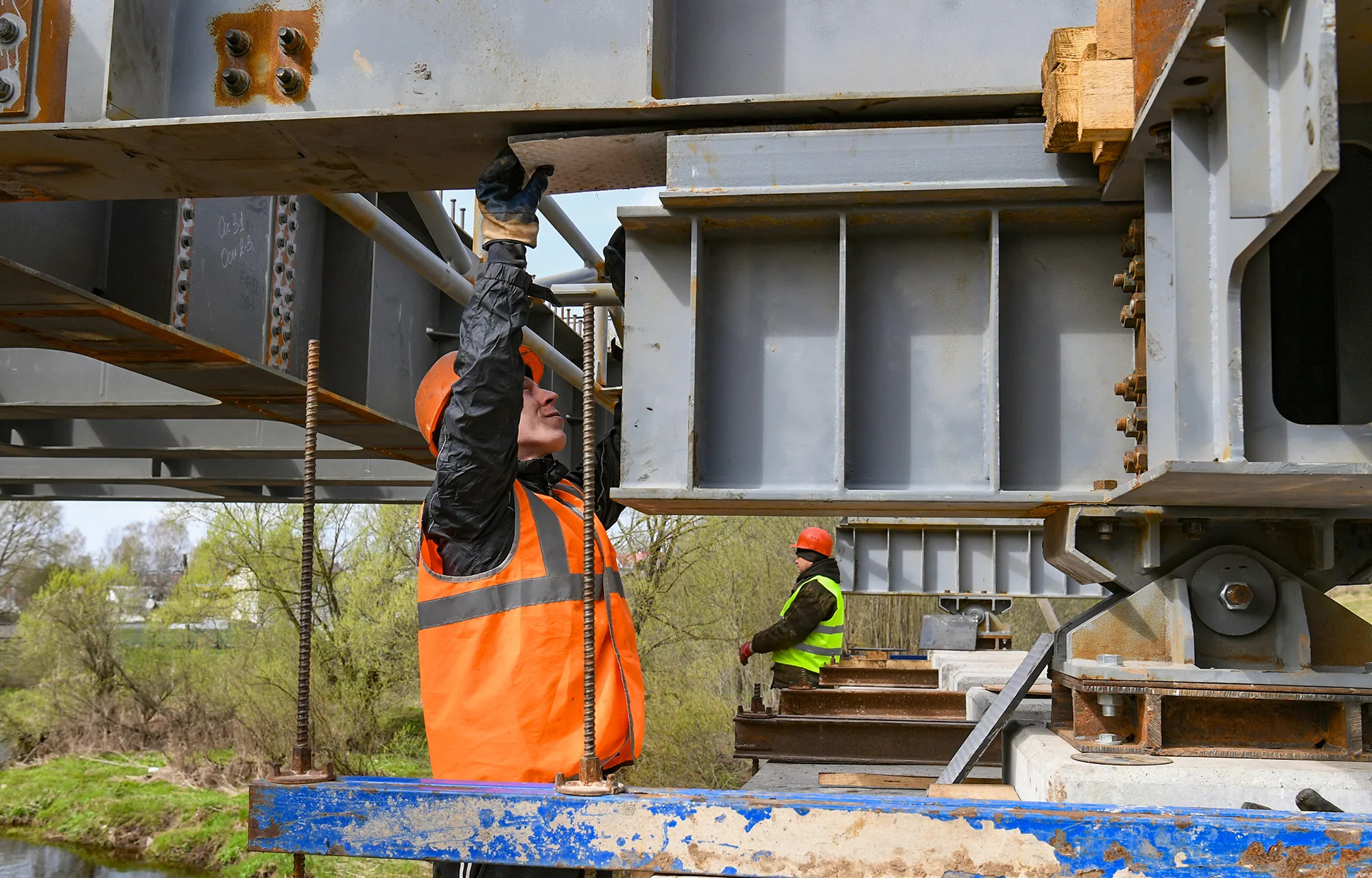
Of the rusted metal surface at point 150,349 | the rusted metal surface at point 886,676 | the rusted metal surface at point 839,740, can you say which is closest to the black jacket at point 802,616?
the rusted metal surface at point 839,740

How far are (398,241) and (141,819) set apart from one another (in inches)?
650

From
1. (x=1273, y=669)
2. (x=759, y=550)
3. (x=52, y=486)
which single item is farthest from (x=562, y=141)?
(x=759, y=550)

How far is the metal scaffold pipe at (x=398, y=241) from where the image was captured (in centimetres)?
515

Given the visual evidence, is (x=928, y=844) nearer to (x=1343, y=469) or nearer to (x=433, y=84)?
(x=1343, y=469)

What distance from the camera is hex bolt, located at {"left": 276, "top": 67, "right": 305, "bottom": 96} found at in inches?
138

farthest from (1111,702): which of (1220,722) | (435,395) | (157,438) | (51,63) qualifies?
(157,438)

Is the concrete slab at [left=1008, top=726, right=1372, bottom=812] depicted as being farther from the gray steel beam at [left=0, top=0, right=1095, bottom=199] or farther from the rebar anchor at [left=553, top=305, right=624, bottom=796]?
the gray steel beam at [left=0, top=0, right=1095, bottom=199]

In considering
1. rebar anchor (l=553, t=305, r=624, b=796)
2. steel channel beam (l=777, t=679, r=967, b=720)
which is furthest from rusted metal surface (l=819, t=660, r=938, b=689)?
rebar anchor (l=553, t=305, r=624, b=796)

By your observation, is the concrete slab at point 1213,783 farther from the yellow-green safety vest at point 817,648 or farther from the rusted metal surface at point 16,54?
the yellow-green safety vest at point 817,648

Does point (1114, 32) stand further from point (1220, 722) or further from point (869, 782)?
point (869, 782)

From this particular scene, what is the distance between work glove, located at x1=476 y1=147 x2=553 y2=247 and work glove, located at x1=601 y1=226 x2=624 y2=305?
374mm

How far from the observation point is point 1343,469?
98.3 inches

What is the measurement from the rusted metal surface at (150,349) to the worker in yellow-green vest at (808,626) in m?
3.04

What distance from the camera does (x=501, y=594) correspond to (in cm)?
350
